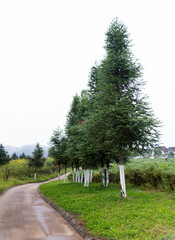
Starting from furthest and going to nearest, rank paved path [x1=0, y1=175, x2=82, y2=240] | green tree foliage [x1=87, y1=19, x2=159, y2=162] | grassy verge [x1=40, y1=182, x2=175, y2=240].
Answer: green tree foliage [x1=87, y1=19, x2=159, y2=162], paved path [x1=0, y1=175, x2=82, y2=240], grassy verge [x1=40, y1=182, x2=175, y2=240]

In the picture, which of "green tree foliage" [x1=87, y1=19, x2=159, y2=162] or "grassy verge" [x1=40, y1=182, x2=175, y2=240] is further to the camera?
"green tree foliage" [x1=87, y1=19, x2=159, y2=162]

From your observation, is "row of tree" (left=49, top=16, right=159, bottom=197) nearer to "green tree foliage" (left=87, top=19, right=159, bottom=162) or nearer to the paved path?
"green tree foliage" (left=87, top=19, right=159, bottom=162)

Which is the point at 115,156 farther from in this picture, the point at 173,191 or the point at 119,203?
the point at 119,203

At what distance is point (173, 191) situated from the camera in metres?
14.0

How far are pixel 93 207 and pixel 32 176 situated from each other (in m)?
44.5

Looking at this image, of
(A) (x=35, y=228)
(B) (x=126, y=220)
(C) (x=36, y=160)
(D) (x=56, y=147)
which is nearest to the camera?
(B) (x=126, y=220)

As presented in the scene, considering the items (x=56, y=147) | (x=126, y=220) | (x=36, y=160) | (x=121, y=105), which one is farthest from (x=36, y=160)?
(x=126, y=220)

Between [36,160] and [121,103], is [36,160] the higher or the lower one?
the lower one

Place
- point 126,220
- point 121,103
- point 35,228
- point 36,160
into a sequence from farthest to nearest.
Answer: point 36,160 < point 121,103 < point 35,228 < point 126,220

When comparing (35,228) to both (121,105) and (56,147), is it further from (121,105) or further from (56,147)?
(56,147)

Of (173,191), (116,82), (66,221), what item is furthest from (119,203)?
(116,82)

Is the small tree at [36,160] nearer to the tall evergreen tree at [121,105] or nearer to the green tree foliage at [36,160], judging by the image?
the green tree foliage at [36,160]

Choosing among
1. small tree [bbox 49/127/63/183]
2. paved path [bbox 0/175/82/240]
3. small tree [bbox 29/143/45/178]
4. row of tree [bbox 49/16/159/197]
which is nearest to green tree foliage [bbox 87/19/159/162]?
row of tree [bbox 49/16/159/197]

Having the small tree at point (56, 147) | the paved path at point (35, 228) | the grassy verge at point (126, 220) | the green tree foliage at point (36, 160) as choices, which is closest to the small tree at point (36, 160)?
the green tree foliage at point (36, 160)
